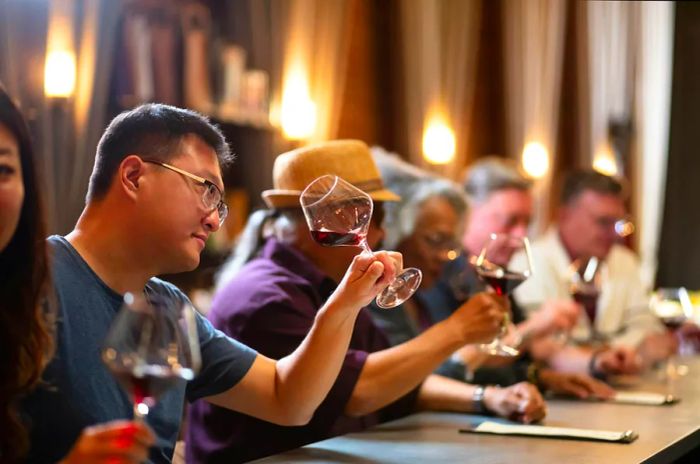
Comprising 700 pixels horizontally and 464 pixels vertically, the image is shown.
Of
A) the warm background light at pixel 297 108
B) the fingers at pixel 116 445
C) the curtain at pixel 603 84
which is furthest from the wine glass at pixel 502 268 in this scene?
the curtain at pixel 603 84

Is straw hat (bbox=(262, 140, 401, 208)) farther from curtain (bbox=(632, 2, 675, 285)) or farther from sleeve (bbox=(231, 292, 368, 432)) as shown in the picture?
curtain (bbox=(632, 2, 675, 285))

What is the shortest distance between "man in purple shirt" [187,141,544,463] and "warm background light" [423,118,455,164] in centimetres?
463

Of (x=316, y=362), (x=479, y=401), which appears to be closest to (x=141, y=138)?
(x=316, y=362)

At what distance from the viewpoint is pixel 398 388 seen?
2.56 m

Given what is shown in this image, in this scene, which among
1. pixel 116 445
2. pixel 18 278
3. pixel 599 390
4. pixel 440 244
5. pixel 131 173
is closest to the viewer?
pixel 116 445

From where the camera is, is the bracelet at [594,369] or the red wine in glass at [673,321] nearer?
Result: the bracelet at [594,369]

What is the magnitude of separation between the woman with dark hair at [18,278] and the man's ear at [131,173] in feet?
0.99

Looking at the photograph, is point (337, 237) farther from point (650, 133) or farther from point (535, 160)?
point (650, 133)

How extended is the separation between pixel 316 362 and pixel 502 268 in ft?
2.51

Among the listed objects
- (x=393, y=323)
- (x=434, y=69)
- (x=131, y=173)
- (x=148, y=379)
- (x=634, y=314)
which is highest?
(x=434, y=69)

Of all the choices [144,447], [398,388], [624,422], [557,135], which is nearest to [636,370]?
[624,422]

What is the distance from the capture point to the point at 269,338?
2.56 meters

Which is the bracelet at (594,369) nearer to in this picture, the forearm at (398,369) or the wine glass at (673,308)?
the wine glass at (673,308)

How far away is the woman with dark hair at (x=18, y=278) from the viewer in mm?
1540
